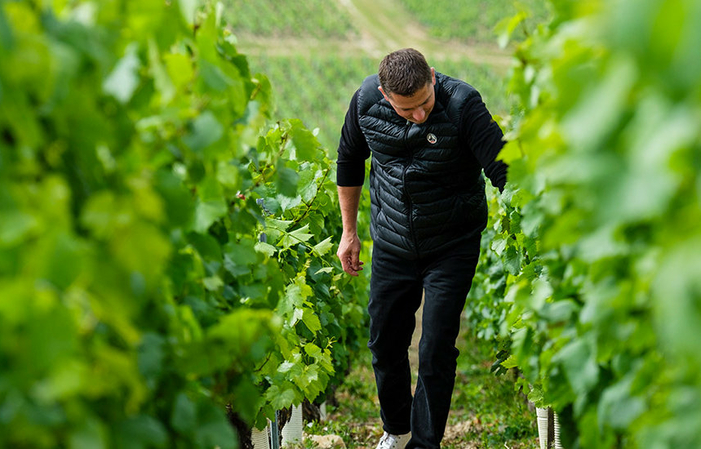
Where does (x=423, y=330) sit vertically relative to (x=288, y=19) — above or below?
above

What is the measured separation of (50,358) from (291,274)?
2974 mm

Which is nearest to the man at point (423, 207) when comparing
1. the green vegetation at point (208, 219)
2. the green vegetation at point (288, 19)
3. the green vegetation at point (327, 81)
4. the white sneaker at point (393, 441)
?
the white sneaker at point (393, 441)

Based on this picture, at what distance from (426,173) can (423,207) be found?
0.55 ft

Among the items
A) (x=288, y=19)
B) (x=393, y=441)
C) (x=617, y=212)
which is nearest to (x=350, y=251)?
(x=393, y=441)

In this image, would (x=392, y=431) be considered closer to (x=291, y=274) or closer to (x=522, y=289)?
(x=291, y=274)

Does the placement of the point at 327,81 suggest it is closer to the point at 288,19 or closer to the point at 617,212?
the point at 288,19

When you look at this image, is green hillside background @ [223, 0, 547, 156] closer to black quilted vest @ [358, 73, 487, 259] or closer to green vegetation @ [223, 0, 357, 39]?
green vegetation @ [223, 0, 357, 39]

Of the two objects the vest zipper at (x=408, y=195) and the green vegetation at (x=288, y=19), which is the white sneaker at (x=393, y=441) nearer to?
the vest zipper at (x=408, y=195)

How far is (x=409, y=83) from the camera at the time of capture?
3.72 metres

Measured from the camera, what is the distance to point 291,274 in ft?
14.1

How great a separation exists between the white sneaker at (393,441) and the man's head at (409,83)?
1721 millimetres

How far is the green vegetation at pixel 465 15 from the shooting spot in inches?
1825

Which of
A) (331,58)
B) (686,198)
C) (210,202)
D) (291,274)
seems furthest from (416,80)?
(331,58)

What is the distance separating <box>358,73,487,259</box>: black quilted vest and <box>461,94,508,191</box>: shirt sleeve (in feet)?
0.13
